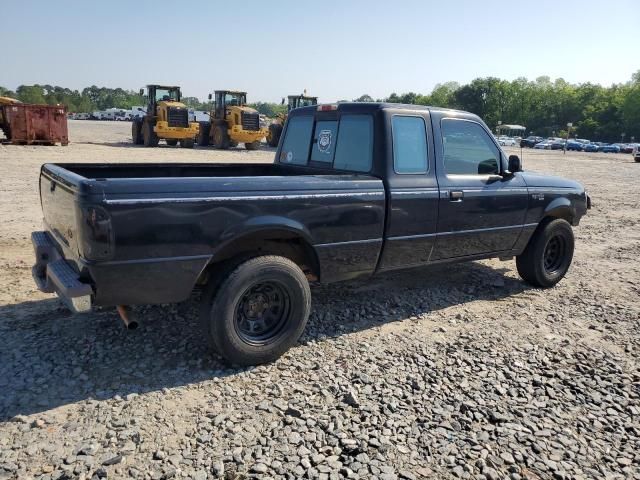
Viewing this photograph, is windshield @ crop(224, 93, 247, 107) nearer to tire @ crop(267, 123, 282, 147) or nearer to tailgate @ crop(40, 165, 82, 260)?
tire @ crop(267, 123, 282, 147)

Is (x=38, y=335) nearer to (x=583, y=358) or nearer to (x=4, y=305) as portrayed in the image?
(x=4, y=305)

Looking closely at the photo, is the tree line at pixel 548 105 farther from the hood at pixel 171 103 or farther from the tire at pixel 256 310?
the tire at pixel 256 310

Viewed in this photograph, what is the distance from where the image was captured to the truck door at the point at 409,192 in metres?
4.36

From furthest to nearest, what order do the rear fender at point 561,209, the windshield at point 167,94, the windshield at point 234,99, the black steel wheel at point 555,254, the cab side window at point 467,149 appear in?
the windshield at point 234,99, the windshield at point 167,94, the black steel wheel at point 555,254, the rear fender at point 561,209, the cab side window at point 467,149

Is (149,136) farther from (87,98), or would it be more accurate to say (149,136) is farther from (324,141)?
(87,98)

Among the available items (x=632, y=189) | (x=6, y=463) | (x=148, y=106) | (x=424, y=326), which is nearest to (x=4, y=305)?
(x=6, y=463)

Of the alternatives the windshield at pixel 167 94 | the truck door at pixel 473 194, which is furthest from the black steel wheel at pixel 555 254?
the windshield at pixel 167 94

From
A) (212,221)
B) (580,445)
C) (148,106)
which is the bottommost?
(580,445)

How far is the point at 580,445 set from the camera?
3066 mm

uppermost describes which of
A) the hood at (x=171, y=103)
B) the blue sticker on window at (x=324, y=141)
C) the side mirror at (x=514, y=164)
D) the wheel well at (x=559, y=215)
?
the hood at (x=171, y=103)

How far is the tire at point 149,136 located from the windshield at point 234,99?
3.94m

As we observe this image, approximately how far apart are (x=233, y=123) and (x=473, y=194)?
824 inches

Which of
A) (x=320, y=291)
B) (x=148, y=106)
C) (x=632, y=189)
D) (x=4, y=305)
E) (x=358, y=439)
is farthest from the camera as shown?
(x=148, y=106)

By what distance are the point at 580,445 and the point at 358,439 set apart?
1.39 metres
